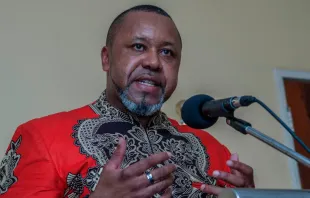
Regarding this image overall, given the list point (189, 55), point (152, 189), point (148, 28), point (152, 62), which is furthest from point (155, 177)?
point (189, 55)

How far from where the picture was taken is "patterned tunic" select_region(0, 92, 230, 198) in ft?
3.84

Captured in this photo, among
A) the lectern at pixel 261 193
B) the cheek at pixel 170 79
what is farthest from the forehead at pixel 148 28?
the lectern at pixel 261 193

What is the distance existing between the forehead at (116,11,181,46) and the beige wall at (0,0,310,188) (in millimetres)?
469

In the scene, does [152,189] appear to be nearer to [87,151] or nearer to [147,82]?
[87,151]

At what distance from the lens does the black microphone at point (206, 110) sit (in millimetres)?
889

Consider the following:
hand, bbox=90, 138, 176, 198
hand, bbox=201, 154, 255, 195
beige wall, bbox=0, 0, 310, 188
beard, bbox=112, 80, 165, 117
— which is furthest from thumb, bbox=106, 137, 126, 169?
beige wall, bbox=0, 0, 310, 188

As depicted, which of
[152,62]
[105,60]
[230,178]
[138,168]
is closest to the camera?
[138,168]

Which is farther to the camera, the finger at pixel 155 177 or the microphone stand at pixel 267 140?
the finger at pixel 155 177

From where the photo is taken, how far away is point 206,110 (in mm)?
955

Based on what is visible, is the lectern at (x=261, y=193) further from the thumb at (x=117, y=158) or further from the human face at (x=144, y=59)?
the human face at (x=144, y=59)

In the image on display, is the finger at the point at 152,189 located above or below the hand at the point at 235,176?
above

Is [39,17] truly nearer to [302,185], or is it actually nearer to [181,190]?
[181,190]

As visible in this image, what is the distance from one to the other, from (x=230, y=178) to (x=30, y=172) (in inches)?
21.1

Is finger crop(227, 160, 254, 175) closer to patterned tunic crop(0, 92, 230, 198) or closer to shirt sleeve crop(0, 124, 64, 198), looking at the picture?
patterned tunic crop(0, 92, 230, 198)
